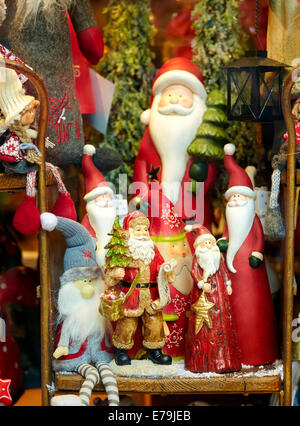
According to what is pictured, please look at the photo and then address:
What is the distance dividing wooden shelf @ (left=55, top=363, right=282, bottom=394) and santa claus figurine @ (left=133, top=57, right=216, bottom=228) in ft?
1.88

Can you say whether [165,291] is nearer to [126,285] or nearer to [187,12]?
[126,285]

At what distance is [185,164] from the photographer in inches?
93.4

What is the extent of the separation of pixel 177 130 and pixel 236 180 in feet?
0.96

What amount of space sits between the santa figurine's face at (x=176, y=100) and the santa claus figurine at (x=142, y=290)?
483mm

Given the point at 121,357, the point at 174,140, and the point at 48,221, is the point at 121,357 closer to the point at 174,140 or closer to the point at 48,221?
the point at 48,221

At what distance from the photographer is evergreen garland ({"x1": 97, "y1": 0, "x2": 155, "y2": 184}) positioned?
2.51 metres

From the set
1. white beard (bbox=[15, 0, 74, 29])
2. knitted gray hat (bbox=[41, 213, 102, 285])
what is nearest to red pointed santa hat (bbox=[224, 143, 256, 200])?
knitted gray hat (bbox=[41, 213, 102, 285])

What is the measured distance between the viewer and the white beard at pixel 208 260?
6.57 ft

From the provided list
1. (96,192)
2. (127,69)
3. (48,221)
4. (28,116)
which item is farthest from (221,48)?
(48,221)

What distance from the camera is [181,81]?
2.35 metres

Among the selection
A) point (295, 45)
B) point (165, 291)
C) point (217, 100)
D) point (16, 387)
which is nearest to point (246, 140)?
point (217, 100)

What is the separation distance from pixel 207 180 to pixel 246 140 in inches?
9.3

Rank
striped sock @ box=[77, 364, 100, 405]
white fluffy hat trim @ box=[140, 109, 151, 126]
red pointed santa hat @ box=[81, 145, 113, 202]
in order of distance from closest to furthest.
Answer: striped sock @ box=[77, 364, 100, 405]
red pointed santa hat @ box=[81, 145, 113, 202]
white fluffy hat trim @ box=[140, 109, 151, 126]

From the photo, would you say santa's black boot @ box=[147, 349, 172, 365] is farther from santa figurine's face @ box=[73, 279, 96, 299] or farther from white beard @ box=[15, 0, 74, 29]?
white beard @ box=[15, 0, 74, 29]
